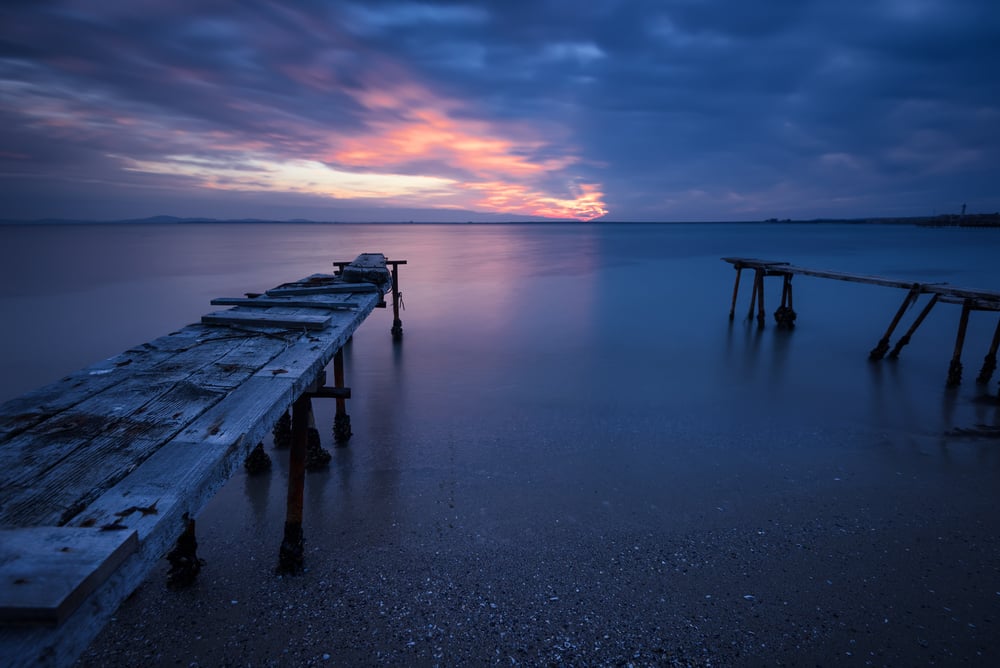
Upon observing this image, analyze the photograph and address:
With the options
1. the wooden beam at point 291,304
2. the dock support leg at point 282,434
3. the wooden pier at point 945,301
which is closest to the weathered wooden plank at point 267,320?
the wooden beam at point 291,304

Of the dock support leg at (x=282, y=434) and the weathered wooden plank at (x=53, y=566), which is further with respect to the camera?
the dock support leg at (x=282, y=434)

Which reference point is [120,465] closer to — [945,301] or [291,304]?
[291,304]

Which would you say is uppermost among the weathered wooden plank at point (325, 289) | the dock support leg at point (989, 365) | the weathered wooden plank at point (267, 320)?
the weathered wooden plank at point (325, 289)

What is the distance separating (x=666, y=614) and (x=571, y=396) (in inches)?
202

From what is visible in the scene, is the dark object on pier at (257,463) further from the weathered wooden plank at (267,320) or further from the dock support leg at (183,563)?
the weathered wooden plank at (267,320)

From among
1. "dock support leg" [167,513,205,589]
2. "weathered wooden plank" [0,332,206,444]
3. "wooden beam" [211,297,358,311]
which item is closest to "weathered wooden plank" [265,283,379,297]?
"wooden beam" [211,297,358,311]

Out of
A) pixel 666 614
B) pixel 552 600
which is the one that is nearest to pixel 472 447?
pixel 552 600

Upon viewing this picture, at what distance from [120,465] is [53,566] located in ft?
2.21

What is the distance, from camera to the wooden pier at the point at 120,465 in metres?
1.26

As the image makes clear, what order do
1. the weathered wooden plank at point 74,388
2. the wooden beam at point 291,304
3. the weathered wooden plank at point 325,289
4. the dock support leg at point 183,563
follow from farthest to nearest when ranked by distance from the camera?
the weathered wooden plank at point 325,289
the wooden beam at point 291,304
the dock support leg at point 183,563
the weathered wooden plank at point 74,388

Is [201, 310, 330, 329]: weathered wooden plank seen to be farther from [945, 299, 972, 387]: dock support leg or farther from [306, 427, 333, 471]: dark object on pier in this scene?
[945, 299, 972, 387]: dock support leg

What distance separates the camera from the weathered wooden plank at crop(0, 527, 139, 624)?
1.18 meters

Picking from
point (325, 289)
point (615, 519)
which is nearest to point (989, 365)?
point (615, 519)

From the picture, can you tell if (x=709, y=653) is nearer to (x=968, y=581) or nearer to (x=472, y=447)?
(x=968, y=581)
